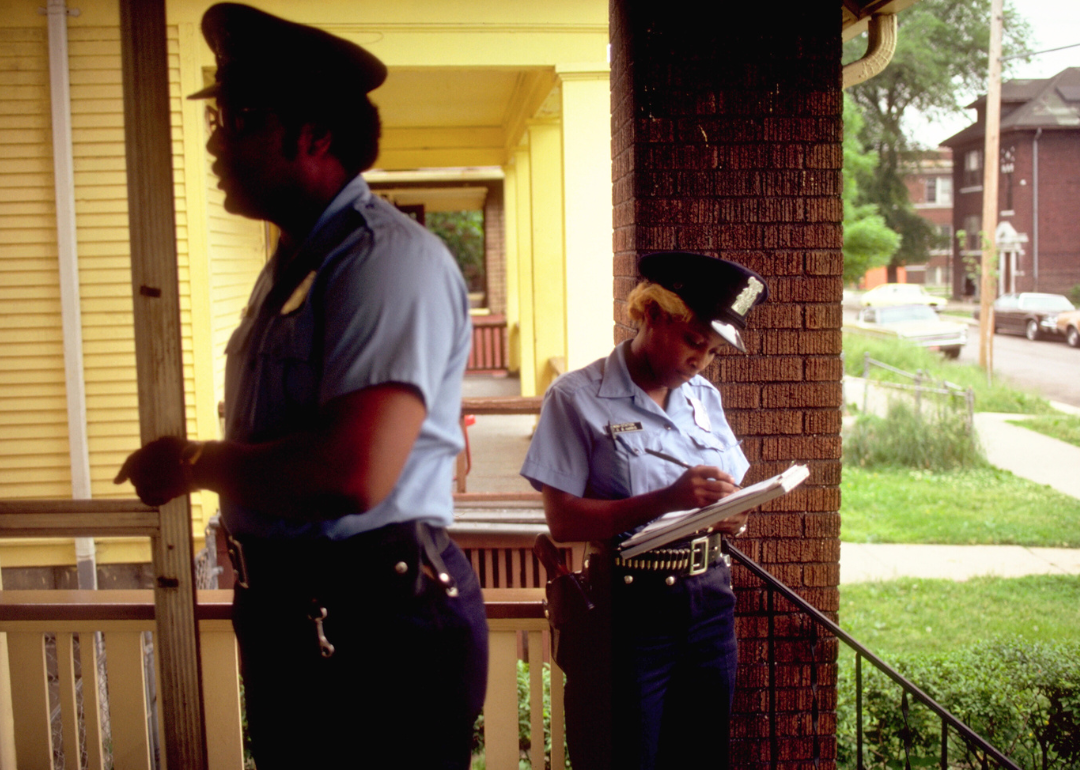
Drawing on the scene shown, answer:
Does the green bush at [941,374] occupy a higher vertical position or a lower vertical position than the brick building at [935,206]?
lower

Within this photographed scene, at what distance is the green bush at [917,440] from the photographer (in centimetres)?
1073

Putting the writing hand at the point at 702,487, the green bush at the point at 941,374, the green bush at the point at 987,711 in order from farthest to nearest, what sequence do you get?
the green bush at the point at 941,374 < the green bush at the point at 987,711 < the writing hand at the point at 702,487

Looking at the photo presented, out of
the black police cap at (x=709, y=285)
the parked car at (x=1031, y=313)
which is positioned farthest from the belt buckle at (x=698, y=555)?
the parked car at (x=1031, y=313)

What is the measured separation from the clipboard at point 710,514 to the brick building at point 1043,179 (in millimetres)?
32504

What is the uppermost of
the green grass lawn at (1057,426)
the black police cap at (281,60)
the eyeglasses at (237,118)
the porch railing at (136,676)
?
the black police cap at (281,60)

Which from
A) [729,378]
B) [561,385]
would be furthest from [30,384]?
[729,378]

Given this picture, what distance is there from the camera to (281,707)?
1487mm

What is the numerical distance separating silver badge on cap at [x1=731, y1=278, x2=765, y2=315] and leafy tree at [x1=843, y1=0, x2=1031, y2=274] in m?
34.6

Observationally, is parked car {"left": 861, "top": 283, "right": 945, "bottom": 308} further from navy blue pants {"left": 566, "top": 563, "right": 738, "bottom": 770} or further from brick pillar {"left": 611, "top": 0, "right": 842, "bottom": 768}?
navy blue pants {"left": 566, "top": 563, "right": 738, "bottom": 770}

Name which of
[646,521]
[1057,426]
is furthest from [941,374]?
[646,521]

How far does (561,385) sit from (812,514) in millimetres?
1124

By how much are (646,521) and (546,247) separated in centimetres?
677

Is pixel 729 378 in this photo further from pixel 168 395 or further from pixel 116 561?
pixel 116 561

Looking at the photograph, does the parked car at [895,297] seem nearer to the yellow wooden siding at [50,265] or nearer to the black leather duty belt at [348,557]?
the yellow wooden siding at [50,265]
